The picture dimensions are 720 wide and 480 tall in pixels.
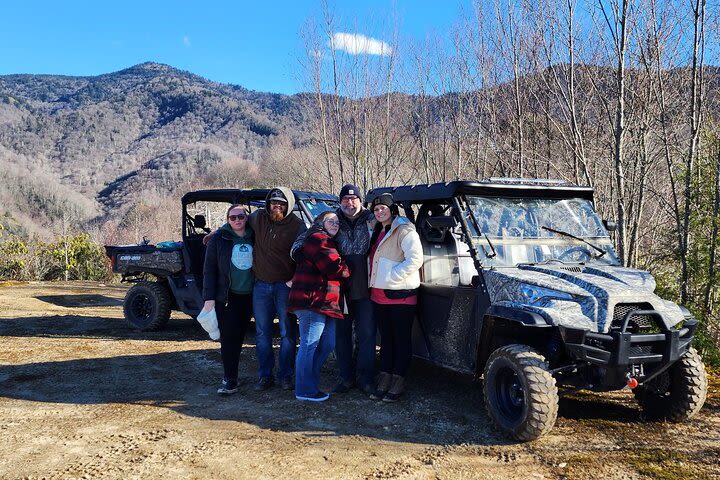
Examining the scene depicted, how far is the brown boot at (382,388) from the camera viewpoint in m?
5.13

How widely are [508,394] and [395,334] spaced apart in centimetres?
111

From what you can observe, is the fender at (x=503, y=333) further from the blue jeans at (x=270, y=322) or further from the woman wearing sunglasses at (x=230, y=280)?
the woman wearing sunglasses at (x=230, y=280)

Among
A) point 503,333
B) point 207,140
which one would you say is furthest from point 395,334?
point 207,140

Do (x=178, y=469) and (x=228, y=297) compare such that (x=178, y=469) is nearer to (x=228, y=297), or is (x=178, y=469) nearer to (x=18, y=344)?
(x=228, y=297)

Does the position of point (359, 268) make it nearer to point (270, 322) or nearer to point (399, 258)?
point (399, 258)

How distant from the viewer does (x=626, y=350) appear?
3828 mm

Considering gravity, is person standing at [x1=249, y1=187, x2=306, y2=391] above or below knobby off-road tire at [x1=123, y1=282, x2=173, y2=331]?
above

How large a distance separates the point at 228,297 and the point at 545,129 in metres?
8.80

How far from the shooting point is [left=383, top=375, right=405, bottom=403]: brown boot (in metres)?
5.04

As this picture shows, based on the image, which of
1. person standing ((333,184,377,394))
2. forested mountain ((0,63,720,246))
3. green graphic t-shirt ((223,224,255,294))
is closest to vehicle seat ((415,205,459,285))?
person standing ((333,184,377,394))

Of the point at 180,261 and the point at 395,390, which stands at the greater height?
the point at 180,261

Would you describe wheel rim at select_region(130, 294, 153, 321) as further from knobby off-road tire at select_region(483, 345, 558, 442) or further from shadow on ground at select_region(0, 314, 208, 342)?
knobby off-road tire at select_region(483, 345, 558, 442)

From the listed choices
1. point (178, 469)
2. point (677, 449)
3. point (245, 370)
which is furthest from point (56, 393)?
point (677, 449)

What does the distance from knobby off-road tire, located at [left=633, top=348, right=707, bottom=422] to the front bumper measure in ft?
0.77
